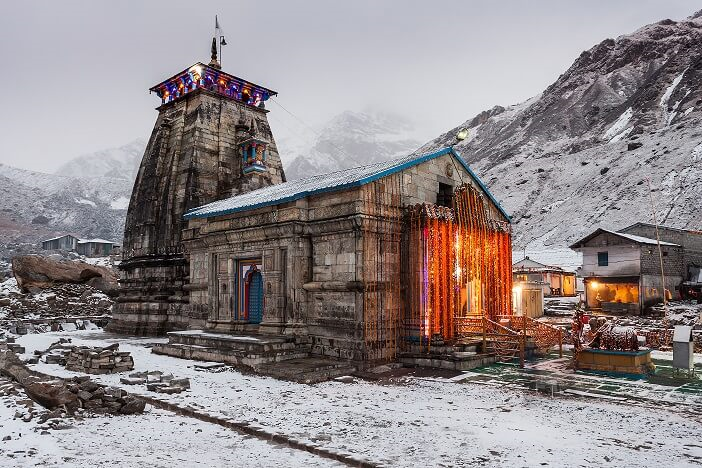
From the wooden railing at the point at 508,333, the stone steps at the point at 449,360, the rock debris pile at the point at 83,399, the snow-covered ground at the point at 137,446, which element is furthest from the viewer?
the wooden railing at the point at 508,333

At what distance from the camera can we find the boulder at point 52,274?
37.8 m

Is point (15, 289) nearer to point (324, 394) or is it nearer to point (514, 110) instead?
point (324, 394)

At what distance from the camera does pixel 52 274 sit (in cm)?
3834

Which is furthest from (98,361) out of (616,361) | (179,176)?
(616,361)

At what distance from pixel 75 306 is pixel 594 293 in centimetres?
4068

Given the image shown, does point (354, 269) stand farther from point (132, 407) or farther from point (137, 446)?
point (137, 446)

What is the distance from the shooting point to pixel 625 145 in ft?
297

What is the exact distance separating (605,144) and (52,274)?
96.2 metres

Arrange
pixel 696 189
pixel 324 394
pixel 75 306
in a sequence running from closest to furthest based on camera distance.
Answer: pixel 324 394 < pixel 75 306 < pixel 696 189

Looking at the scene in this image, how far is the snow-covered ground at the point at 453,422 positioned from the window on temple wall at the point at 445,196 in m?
7.59

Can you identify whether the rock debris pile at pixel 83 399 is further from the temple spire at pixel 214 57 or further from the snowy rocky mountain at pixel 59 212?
the snowy rocky mountain at pixel 59 212

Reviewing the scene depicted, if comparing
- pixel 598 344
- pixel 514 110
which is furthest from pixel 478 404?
pixel 514 110

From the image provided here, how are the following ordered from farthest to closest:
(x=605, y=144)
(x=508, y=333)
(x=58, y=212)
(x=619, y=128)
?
(x=58, y=212) → (x=619, y=128) → (x=605, y=144) → (x=508, y=333)

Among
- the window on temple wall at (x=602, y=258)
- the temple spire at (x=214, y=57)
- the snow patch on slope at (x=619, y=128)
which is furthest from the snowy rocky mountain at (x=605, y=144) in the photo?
the temple spire at (x=214, y=57)
